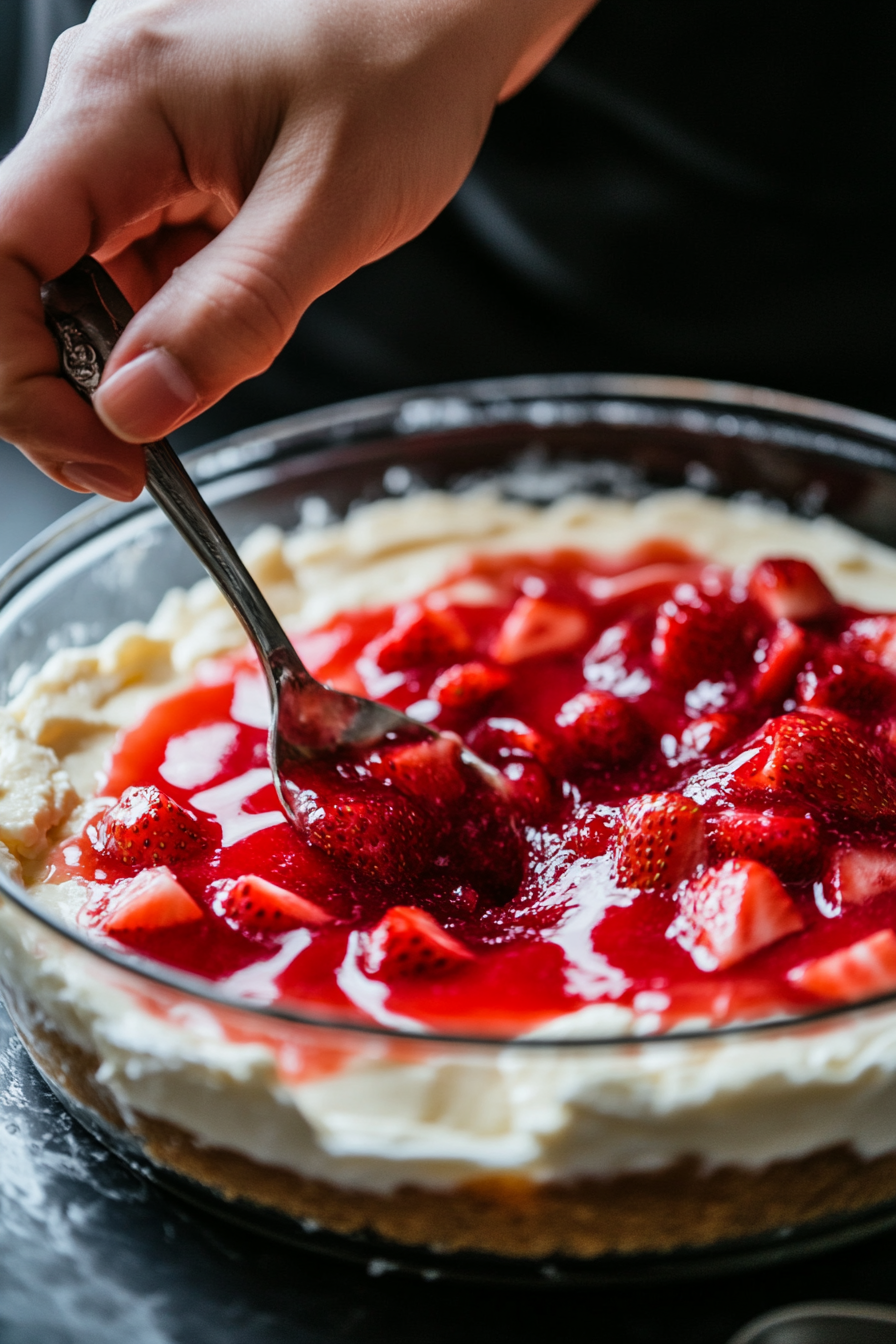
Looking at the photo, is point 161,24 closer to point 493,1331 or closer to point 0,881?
point 0,881

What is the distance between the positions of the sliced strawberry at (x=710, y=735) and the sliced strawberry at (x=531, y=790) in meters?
0.22

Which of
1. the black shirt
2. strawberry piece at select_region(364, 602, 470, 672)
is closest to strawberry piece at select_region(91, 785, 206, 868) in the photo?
strawberry piece at select_region(364, 602, 470, 672)

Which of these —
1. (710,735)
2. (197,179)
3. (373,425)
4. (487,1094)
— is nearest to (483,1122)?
(487,1094)

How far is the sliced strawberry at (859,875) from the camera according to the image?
1638mm

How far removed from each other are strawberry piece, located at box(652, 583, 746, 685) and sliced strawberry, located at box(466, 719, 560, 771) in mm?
294

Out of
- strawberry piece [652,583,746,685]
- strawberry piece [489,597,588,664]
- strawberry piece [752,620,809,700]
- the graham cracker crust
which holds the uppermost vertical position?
strawberry piece [489,597,588,664]

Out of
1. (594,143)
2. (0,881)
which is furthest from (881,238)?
(0,881)

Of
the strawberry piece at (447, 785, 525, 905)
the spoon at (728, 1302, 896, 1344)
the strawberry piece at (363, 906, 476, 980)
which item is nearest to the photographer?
the spoon at (728, 1302, 896, 1344)

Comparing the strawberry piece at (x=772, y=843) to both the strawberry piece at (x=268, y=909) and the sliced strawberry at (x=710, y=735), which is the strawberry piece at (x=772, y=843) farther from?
the strawberry piece at (x=268, y=909)

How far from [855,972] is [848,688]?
0.67 meters

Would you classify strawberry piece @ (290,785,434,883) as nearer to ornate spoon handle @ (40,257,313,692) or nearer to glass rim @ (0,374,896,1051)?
ornate spoon handle @ (40,257,313,692)

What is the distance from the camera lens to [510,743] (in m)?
1.95

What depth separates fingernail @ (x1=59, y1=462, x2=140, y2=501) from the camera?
5.30 ft

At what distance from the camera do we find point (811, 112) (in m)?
2.88
